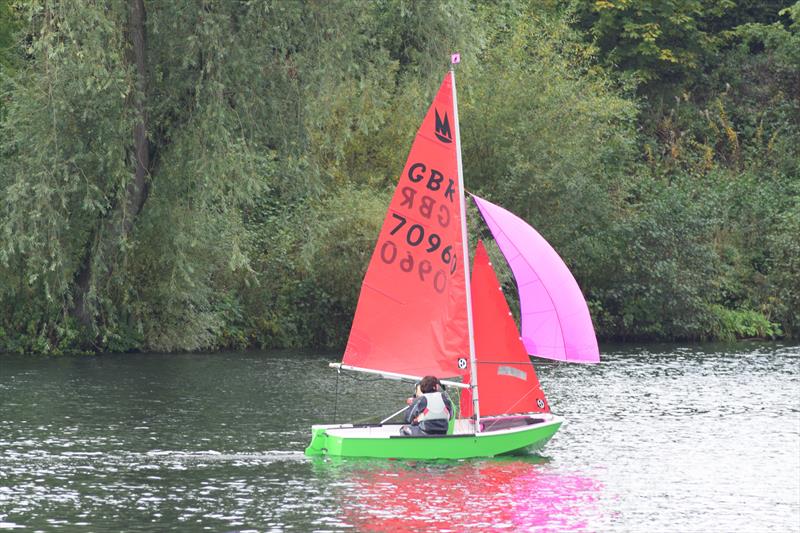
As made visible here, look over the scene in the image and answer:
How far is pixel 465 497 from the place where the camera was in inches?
870

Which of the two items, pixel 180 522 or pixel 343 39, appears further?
pixel 343 39

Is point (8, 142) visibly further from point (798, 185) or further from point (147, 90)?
point (798, 185)

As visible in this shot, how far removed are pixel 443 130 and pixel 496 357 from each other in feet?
13.7

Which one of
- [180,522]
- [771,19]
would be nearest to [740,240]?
[771,19]

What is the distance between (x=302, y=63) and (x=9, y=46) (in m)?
11.1

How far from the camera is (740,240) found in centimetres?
5194

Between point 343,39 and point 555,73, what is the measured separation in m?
16.3

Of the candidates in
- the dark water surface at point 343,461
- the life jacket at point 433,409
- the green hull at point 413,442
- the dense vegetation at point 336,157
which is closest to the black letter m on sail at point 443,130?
the life jacket at point 433,409

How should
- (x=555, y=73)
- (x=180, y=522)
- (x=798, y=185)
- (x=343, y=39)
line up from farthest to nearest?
1. (x=798, y=185)
2. (x=555, y=73)
3. (x=343, y=39)
4. (x=180, y=522)

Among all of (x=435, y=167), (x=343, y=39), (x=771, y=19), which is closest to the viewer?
(x=435, y=167)

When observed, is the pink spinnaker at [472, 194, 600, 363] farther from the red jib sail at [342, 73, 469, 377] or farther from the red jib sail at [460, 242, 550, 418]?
the red jib sail at [342, 73, 469, 377]

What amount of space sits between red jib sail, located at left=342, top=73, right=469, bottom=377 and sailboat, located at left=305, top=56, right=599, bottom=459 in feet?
0.06

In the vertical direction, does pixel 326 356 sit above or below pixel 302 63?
below

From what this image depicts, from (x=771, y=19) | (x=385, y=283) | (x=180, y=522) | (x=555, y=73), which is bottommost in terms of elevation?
(x=180, y=522)
